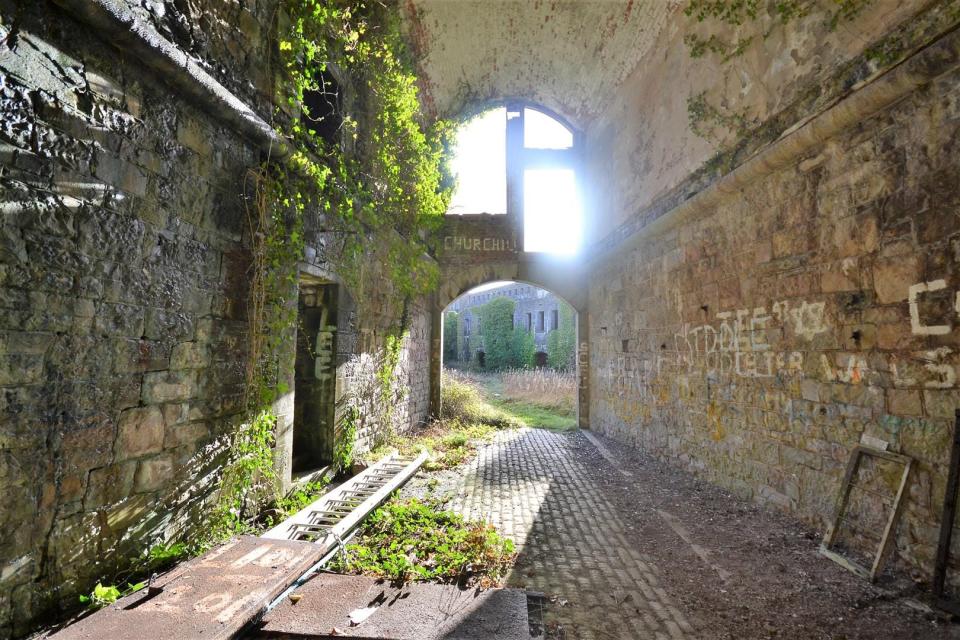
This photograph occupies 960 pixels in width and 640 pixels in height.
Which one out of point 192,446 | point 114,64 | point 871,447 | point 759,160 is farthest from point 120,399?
point 759,160

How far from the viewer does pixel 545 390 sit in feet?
49.0

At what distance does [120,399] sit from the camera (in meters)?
2.71

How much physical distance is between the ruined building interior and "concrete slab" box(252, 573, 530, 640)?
0.13ft

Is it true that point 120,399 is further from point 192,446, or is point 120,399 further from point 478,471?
point 478,471

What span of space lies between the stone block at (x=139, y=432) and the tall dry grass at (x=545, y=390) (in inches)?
428

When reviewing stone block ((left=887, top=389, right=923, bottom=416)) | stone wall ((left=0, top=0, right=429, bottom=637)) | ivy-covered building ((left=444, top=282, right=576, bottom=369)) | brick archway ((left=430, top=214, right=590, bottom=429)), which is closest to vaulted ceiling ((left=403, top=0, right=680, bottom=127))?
brick archway ((left=430, top=214, right=590, bottom=429))

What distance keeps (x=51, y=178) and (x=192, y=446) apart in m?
1.84

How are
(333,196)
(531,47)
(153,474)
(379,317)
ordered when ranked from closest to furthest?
1. (153,474)
2. (333,196)
3. (379,317)
4. (531,47)

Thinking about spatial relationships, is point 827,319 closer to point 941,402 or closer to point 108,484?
point 941,402

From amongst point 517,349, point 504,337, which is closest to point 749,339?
point 517,349

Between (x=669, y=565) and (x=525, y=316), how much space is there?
912 inches

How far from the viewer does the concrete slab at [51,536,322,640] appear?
2209mm

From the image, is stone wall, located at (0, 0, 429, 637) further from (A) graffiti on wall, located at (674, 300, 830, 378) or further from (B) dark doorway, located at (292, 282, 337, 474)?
(A) graffiti on wall, located at (674, 300, 830, 378)

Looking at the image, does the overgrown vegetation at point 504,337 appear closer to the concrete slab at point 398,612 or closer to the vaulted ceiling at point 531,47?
the vaulted ceiling at point 531,47
